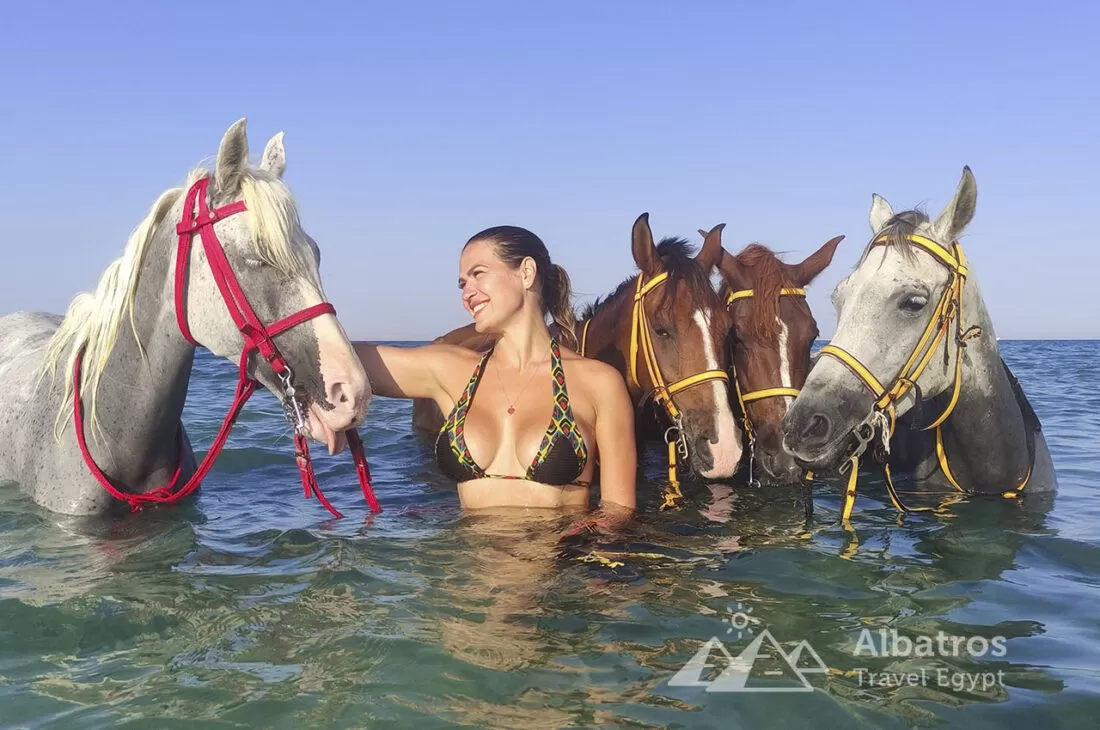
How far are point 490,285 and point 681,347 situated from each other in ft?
4.10

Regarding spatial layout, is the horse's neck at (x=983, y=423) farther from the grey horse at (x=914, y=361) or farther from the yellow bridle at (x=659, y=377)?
the yellow bridle at (x=659, y=377)

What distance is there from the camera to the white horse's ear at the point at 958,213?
4.05 m

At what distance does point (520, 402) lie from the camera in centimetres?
407

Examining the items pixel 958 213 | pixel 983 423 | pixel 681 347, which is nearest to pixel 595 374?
pixel 681 347

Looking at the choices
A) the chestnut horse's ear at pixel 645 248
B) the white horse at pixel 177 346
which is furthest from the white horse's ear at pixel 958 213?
the white horse at pixel 177 346

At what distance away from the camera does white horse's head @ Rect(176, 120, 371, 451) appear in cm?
321

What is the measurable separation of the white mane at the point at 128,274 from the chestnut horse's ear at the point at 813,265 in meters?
3.30

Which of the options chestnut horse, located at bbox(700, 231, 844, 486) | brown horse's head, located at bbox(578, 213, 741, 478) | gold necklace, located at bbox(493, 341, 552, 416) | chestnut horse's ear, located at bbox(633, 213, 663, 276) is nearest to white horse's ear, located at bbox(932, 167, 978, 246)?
chestnut horse, located at bbox(700, 231, 844, 486)

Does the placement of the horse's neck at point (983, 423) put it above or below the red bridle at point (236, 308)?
below

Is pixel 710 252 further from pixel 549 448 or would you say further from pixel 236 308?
pixel 236 308

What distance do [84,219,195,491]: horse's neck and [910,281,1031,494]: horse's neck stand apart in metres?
3.55

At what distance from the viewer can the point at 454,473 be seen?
4070 millimetres

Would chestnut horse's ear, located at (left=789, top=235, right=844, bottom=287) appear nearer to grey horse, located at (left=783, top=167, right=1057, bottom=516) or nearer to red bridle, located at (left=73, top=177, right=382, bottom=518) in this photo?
grey horse, located at (left=783, top=167, right=1057, bottom=516)

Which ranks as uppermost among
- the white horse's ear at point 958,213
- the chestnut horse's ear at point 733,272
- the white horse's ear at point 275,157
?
the white horse's ear at point 275,157
